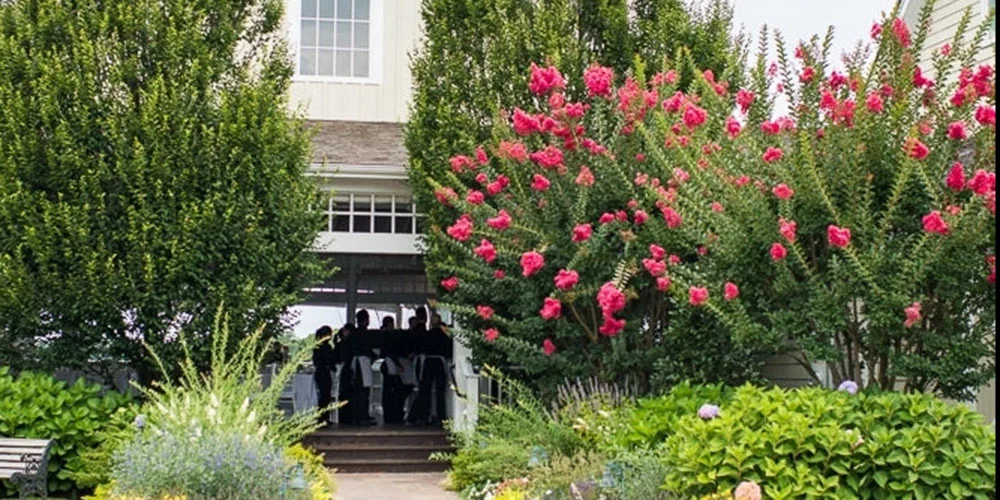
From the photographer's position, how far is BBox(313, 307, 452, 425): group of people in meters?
15.8

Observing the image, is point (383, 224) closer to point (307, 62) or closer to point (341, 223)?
point (341, 223)

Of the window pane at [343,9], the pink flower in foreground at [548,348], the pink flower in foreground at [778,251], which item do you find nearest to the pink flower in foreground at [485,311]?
the pink flower in foreground at [548,348]

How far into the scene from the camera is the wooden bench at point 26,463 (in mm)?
9953

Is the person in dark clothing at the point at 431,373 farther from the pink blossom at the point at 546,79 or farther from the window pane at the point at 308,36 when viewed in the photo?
the pink blossom at the point at 546,79

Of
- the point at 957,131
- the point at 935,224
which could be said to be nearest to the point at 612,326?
the point at 957,131

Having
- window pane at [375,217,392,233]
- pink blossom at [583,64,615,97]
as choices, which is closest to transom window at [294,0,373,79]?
window pane at [375,217,392,233]

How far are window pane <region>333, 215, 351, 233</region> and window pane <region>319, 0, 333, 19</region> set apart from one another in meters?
3.28

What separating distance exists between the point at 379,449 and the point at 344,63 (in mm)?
5512

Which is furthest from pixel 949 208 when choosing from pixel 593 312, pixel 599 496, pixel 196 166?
pixel 196 166

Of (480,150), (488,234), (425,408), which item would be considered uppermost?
(480,150)

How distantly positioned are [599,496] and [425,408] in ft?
25.7

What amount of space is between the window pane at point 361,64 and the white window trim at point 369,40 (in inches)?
2.3

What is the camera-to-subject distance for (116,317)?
12.0 m

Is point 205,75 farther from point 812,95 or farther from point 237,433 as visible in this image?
point 812,95
